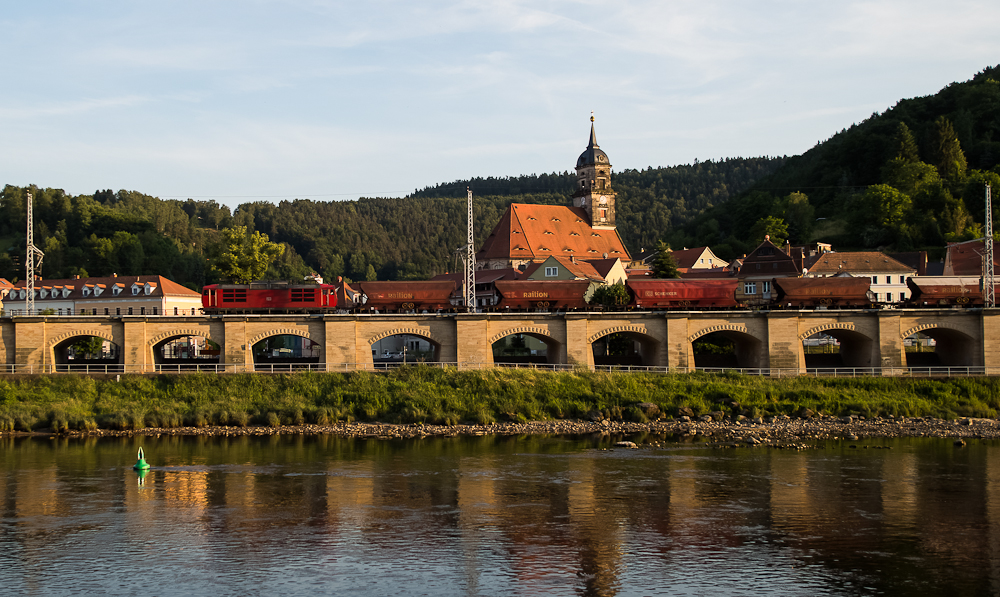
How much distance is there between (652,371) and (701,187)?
494ft

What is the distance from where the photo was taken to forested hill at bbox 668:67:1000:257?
9388 cm

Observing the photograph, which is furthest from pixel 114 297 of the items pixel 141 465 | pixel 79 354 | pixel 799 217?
pixel 799 217

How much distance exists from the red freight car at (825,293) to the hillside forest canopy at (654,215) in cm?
3046

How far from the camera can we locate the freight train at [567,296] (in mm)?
49656

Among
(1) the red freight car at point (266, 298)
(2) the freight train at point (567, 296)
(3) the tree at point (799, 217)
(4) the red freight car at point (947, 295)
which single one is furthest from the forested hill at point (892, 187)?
(1) the red freight car at point (266, 298)

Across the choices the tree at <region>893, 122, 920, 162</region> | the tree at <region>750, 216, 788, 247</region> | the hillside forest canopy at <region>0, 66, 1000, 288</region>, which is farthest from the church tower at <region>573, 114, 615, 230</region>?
the tree at <region>893, 122, 920, 162</region>

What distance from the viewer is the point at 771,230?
99812 millimetres

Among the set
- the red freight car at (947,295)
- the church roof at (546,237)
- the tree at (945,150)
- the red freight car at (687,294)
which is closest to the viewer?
the red freight car at (947,295)

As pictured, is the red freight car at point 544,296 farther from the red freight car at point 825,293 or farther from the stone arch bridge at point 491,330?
the red freight car at point 825,293

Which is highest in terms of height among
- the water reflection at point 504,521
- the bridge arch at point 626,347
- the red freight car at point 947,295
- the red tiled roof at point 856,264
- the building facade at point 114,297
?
the red tiled roof at point 856,264

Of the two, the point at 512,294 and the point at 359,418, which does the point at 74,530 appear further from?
the point at 512,294

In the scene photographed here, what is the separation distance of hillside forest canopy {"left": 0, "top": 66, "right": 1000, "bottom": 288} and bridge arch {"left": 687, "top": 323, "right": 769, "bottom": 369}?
24.5 m

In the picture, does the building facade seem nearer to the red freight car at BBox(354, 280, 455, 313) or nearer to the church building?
the red freight car at BBox(354, 280, 455, 313)

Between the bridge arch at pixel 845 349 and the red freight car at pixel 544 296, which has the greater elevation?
the red freight car at pixel 544 296
